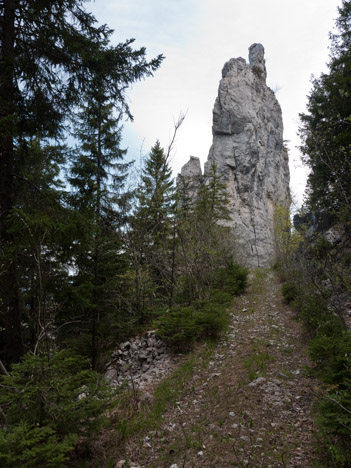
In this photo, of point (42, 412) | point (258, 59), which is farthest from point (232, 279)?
point (258, 59)

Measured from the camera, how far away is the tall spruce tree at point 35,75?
211 inches

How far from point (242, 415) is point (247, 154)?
42.7m

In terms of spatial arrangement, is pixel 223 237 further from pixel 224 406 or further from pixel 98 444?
pixel 98 444

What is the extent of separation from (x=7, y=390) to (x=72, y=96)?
6373mm

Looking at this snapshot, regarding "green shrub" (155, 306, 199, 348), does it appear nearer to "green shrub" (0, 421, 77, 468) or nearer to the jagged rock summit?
"green shrub" (0, 421, 77, 468)

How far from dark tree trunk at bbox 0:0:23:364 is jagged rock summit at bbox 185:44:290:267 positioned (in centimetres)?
3443

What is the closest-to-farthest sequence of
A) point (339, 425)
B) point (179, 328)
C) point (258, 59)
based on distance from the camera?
point (339, 425) → point (179, 328) → point (258, 59)

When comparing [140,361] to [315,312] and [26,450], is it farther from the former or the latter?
[26,450]

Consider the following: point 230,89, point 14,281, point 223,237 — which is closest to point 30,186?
point 14,281

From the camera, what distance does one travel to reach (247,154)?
140ft

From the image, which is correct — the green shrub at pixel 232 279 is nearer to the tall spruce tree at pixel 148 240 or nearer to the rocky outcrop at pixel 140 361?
the tall spruce tree at pixel 148 240

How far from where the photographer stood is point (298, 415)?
165 inches

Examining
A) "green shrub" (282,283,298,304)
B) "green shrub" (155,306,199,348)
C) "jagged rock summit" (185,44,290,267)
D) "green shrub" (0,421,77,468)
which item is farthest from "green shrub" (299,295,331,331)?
"jagged rock summit" (185,44,290,267)

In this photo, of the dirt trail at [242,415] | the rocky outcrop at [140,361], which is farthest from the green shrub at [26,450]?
the rocky outcrop at [140,361]
